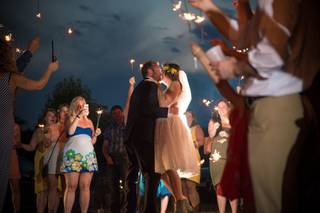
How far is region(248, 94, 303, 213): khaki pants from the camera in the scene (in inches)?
81.1

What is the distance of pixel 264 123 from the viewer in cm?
214

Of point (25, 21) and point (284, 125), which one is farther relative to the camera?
point (25, 21)

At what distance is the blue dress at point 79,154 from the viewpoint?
22.6ft

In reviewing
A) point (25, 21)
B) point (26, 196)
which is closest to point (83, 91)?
point (25, 21)

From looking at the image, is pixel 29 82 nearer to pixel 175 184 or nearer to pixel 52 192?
pixel 175 184

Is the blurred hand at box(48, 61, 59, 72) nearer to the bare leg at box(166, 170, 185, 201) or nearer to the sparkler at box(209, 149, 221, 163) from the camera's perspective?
the bare leg at box(166, 170, 185, 201)

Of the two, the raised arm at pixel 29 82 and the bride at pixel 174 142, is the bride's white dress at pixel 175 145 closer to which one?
the bride at pixel 174 142

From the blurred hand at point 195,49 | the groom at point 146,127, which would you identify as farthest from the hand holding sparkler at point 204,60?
the groom at point 146,127

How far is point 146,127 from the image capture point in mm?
6000

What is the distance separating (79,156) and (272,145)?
205 inches

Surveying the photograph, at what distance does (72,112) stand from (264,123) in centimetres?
540

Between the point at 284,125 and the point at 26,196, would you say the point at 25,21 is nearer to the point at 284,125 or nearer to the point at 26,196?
the point at 26,196

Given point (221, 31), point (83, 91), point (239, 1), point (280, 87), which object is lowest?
point (280, 87)

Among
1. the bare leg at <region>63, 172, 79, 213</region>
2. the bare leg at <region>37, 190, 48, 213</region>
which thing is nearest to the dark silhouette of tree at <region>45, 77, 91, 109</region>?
the bare leg at <region>37, 190, 48, 213</region>
